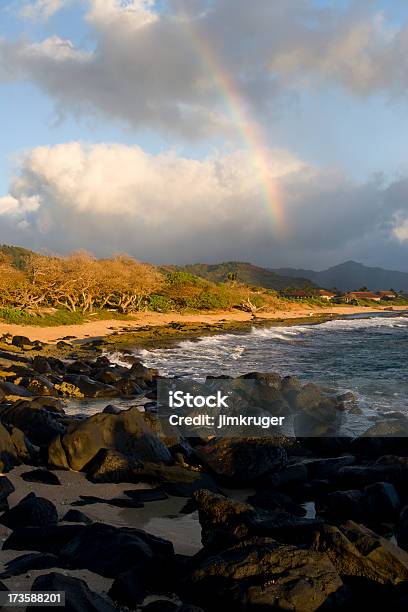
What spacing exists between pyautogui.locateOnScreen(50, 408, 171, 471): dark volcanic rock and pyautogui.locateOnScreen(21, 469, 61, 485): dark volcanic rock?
1.93ft

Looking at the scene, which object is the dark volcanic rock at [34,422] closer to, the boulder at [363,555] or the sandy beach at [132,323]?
the boulder at [363,555]

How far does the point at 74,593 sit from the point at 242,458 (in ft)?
20.2

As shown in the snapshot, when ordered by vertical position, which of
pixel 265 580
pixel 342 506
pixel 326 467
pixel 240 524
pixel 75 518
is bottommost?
pixel 326 467

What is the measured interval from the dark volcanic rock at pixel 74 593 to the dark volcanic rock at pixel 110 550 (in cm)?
75

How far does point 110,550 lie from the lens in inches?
248

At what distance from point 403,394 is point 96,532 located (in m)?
19.4

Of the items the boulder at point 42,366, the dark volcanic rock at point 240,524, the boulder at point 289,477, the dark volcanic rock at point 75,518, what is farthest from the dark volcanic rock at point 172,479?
the boulder at point 42,366

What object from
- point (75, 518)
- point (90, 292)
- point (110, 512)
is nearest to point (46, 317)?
point (90, 292)

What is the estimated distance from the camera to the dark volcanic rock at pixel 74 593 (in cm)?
491

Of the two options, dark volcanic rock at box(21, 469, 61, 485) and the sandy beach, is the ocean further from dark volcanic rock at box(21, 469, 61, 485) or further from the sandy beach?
dark volcanic rock at box(21, 469, 61, 485)

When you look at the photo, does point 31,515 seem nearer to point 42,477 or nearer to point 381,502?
point 42,477

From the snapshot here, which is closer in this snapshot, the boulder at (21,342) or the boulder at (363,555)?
the boulder at (363,555)

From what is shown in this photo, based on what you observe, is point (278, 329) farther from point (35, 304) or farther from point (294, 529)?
point (294, 529)

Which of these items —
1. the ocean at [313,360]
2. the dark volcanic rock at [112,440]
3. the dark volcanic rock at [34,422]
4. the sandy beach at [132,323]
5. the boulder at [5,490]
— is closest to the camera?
the boulder at [5,490]
